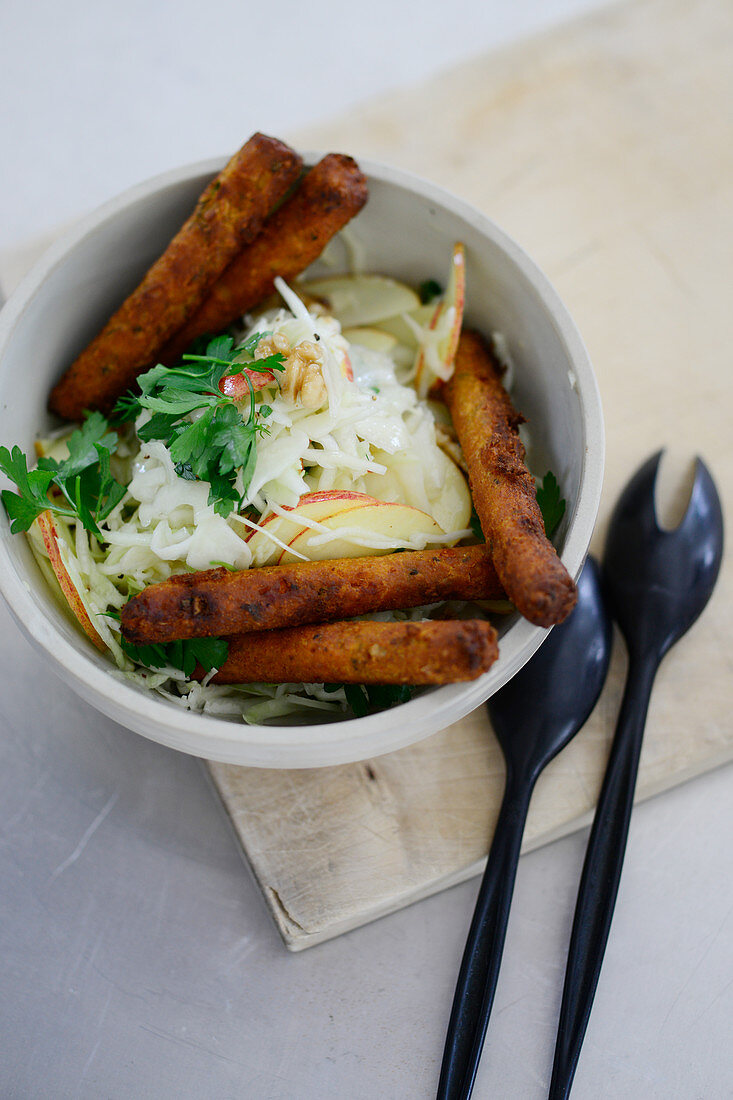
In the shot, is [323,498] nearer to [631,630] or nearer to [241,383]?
[241,383]

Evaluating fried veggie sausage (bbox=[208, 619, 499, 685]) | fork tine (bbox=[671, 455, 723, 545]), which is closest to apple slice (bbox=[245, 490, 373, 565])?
fried veggie sausage (bbox=[208, 619, 499, 685])

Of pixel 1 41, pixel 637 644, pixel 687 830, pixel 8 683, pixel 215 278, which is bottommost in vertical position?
pixel 687 830

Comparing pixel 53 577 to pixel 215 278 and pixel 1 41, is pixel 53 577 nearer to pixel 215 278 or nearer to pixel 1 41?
pixel 215 278

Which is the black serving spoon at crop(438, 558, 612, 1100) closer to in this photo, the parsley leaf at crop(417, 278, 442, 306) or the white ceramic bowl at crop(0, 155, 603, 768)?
the white ceramic bowl at crop(0, 155, 603, 768)

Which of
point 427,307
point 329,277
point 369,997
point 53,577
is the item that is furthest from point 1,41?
point 369,997

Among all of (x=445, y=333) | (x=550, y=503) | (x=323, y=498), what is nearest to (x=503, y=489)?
(x=550, y=503)

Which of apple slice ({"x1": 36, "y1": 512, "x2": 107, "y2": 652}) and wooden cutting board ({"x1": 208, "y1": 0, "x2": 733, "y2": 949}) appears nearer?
apple slice ({"x1": 36, "y1": 512, "x2": 107, "y2": 652})
